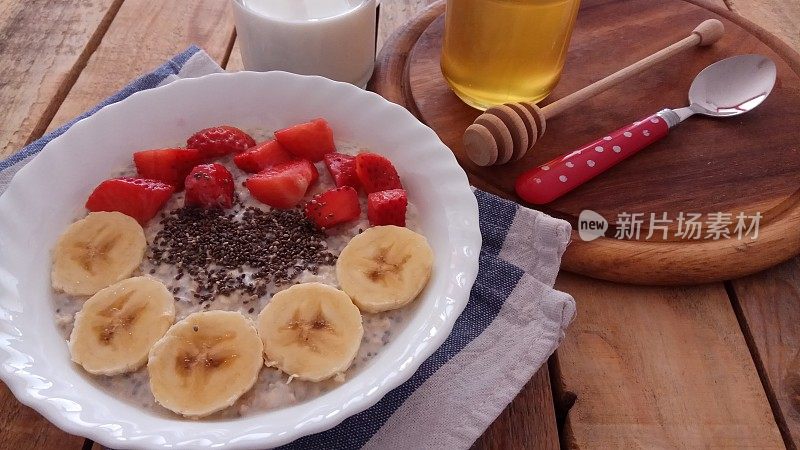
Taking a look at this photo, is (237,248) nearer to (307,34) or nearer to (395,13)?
(307,34)

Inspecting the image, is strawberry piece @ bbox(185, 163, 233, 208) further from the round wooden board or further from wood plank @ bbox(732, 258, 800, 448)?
wood plank @ bbox(732, 258, 800, 448)

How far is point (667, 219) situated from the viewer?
3.88ft

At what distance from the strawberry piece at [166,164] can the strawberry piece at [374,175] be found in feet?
0.96

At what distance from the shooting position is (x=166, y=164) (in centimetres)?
112

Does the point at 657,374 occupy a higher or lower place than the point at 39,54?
lower

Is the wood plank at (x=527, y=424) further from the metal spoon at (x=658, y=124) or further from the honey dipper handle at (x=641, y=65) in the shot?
the honey dipper handle at (x=641, y=65)

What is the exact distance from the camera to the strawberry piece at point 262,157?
1153 millimetres

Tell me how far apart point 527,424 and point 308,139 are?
59cm

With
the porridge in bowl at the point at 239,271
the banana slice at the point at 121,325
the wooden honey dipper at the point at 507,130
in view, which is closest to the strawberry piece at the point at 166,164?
the porridge in bowl at the point at 239,271

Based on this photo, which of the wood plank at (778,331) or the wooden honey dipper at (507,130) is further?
the wooden honey dipper at (507,130)

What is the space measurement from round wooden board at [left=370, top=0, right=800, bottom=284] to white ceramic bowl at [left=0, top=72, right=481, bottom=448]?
20cm

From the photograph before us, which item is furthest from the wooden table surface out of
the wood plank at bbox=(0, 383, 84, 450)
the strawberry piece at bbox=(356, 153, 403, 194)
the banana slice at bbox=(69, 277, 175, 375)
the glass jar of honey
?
the glass jar of honey

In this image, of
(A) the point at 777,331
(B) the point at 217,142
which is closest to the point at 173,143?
(B) the point at 217,142

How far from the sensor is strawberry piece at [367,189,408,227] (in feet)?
3.44
